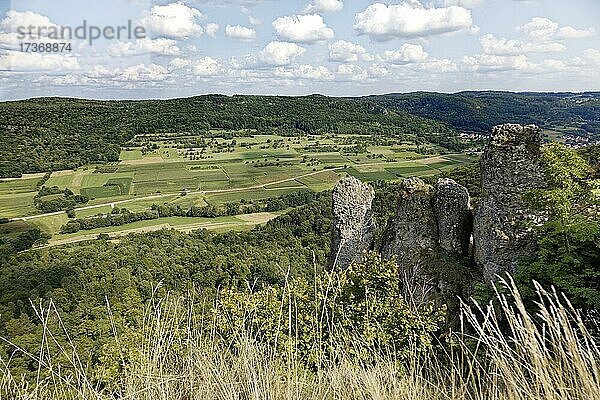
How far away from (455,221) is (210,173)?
3252 inches

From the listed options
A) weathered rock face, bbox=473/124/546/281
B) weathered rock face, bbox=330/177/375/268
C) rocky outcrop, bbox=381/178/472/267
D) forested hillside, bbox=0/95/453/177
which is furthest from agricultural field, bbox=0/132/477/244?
weathered rock face, bbox=473/124/546/281

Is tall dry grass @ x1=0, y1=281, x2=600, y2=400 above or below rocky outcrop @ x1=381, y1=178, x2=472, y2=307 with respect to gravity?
above

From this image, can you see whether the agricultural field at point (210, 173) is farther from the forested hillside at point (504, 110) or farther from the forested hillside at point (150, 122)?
the forested hillside at point (504, 110)

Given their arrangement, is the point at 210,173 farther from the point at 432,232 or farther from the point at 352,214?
the point at 432,232

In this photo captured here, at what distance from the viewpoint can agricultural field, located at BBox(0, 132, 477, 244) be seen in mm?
70562

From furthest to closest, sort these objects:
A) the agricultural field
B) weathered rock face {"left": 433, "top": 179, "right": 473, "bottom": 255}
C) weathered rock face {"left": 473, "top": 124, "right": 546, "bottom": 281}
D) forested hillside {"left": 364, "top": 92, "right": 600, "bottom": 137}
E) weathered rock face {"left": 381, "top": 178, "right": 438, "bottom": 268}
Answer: forested hillside {"left": 364, "top": 92, "right": 600, "bottom": 137} → the agricultural field → weathered rock face {"left": 381, "top": 178, "right": 438, "bottom": 268} → weathered rock face {"left": 433, "top": 179, "right": 473, "bottom": 255} → weathered rock face {"left": 473, "top": 124, "right": 546, "bottom": 281}

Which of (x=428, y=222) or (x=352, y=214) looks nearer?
(x=428, y=222)

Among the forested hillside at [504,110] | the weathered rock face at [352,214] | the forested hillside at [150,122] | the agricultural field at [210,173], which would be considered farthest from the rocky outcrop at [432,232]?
the forested hillside at [150,122]

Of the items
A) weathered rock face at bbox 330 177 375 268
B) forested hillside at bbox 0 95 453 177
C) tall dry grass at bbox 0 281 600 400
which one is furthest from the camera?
forested hillside at bbox 0 95 453 177

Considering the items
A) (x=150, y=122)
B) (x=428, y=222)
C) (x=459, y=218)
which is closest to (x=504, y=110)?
(x=150, y=122)

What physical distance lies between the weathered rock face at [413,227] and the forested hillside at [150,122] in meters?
91.6

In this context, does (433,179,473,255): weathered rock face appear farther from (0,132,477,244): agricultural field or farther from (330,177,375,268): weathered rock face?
(0,132,477,244): agricultural field

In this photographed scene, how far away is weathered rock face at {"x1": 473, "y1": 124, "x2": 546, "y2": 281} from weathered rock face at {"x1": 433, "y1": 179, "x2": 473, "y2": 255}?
6.10ft

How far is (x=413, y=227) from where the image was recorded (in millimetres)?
13195
